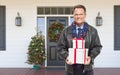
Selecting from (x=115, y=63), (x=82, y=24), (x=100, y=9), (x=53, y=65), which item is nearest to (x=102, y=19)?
(x=100, y=9)

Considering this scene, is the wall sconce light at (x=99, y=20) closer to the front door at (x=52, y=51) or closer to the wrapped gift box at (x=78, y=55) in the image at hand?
the front door at (x=52, y=51)

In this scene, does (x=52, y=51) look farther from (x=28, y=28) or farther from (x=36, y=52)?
(x=28, y=28)

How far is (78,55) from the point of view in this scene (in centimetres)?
378

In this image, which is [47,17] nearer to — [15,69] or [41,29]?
[41,29]

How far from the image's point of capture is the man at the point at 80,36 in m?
3.87

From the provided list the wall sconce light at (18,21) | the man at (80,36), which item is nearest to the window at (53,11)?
the wall sconce light at (18,21)

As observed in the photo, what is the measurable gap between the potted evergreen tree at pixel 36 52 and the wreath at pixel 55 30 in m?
0.66

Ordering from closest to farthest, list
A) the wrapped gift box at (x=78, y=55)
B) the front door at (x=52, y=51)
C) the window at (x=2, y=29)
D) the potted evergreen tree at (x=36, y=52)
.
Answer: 1. the wrapped gift box at (x=78, y=55)
2. the potted evergreen tree at (x=36, y=52)
3. the window at (x=2, y=29)
4. the front door at (x=52, y=51)

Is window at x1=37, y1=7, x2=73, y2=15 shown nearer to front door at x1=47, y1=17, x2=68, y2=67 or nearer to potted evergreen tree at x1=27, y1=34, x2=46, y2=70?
front door at x1=47, y1=17, x2=68, y2=67

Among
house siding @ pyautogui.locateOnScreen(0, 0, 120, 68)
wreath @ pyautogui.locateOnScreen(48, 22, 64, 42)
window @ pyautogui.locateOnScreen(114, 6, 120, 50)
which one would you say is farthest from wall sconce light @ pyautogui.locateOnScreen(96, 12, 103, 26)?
wreath @ pyautogui.locateOnScreen(48, 22, 64, 42)

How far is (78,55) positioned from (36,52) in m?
9.26

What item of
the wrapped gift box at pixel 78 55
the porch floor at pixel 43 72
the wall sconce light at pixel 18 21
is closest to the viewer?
the wrapped gift box at pixel 78 55

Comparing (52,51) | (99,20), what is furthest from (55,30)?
(99,20)

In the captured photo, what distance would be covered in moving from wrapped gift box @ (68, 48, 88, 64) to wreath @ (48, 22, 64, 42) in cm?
991
